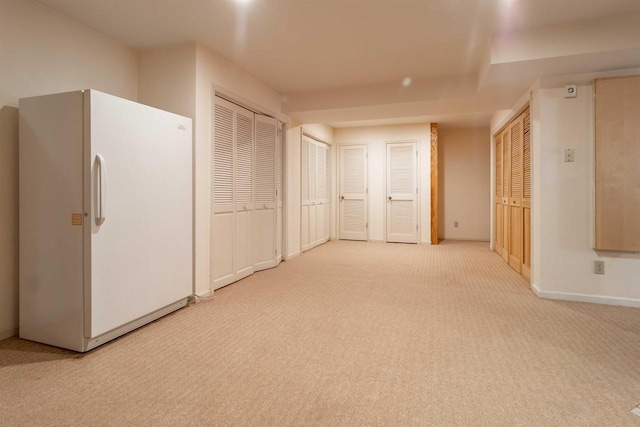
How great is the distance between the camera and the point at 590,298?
10.6 ft

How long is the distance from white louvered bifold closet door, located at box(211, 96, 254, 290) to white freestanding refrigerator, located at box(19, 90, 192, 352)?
99cm

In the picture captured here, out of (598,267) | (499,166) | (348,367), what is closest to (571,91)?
(598,267)

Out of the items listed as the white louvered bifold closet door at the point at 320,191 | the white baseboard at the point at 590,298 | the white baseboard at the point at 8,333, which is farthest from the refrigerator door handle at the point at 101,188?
the white louvered bifold closet door at the point at 320,191

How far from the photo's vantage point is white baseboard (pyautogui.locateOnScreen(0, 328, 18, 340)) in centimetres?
240

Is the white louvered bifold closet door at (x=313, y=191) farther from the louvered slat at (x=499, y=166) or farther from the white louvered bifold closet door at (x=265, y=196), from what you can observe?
the louvered slat at (x=499, y=166)

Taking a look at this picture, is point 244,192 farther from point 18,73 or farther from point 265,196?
point 18,73

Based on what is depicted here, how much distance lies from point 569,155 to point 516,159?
1.40m

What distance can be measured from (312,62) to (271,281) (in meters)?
2.49

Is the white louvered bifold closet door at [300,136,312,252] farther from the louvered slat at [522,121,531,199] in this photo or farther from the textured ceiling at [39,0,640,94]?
the louvered slat at [522,121,531,199]

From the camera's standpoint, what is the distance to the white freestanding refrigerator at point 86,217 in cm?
220

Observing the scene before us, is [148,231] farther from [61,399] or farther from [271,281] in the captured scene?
[271,281]

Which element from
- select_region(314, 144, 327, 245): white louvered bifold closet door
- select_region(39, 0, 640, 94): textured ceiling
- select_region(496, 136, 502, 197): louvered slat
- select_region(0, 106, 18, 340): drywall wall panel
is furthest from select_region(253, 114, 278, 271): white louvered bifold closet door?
select_region(496, 136, 502, 197): louvered slat

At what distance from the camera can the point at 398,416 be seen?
1.58 m

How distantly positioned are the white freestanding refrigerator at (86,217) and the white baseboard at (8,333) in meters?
0.11
